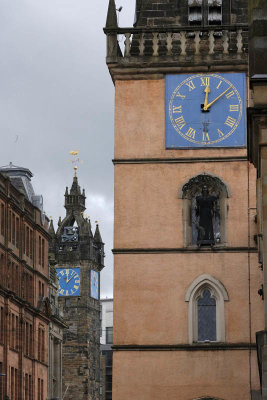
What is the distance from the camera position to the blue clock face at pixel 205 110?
118 ft

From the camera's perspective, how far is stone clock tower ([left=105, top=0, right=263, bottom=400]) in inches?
1357

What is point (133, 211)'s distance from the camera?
35750 mm

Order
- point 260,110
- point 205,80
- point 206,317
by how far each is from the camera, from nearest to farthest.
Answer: point 260,110, point 206,317, point 205,80

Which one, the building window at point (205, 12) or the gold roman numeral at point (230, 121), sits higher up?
the building window at point (205, 12)

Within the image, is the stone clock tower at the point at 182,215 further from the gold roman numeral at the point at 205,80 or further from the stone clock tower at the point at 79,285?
the stone clock tower at the point at 79,285

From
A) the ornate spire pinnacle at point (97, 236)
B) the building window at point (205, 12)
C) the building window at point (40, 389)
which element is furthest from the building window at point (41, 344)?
the ornate spire pinnacle at point (97, 236)

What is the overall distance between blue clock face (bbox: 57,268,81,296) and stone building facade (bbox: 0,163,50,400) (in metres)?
44.8

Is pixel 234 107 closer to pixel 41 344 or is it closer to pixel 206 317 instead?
pixel 206 317

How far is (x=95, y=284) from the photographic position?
121812 mm

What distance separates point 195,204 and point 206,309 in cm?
283

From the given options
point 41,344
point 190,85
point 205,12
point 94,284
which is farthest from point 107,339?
point 190,85

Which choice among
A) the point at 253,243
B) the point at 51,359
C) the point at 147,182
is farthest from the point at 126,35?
the point at 51,359

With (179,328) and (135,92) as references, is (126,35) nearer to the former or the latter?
(135,92)

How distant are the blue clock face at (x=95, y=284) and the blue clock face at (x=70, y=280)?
1.56 m
